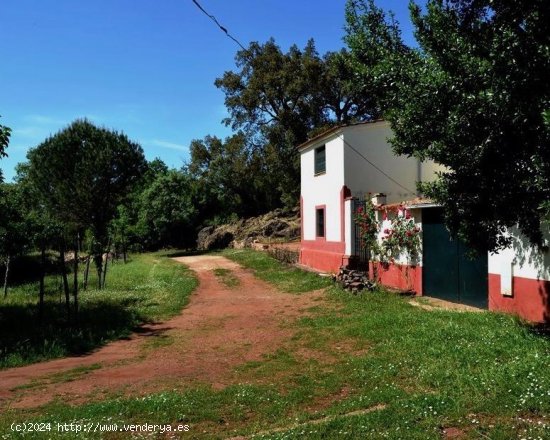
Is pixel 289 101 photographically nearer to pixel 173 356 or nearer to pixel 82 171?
pixel 82 171

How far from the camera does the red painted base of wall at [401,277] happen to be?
1262 centimetres

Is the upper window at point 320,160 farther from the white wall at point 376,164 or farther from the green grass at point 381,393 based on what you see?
the green grass at point 381,393

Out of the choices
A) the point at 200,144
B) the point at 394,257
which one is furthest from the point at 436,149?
the point at 200,144

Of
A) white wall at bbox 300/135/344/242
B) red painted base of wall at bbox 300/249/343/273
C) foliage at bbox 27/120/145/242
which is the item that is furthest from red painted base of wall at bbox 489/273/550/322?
foliage at bbox 27/120/145/242

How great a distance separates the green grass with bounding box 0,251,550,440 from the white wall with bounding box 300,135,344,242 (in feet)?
31.8

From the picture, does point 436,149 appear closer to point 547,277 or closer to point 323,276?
point 547,277

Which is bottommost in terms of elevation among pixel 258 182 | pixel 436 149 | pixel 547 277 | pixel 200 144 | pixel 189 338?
pixel 189 338

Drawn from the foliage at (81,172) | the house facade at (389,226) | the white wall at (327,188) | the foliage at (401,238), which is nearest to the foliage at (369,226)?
the house facade at (389,226)

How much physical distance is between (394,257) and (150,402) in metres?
9.50

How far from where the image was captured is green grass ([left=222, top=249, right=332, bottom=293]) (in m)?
16.2

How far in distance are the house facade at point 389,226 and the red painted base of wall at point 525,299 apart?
0.02 meters

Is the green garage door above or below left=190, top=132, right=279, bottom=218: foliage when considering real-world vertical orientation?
below

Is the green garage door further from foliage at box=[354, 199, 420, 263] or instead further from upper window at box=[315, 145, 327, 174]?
upper window at box=[315, 145, 327, 174]

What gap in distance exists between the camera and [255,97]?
118ft
